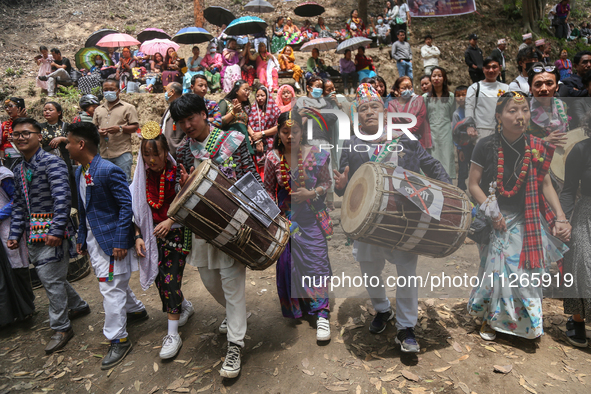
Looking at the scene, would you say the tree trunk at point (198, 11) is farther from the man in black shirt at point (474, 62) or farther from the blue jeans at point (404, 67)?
the man in black shirt at point (474, 62)

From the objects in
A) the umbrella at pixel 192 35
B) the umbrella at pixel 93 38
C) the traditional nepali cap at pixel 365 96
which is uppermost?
the umbrella at pixel 93 38

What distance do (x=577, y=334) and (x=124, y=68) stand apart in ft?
41.1

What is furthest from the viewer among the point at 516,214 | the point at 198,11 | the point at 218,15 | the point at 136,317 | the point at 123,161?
the point at 198,11

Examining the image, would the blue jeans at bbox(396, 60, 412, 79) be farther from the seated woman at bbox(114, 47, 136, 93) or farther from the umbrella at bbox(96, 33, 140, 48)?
the umbrella at bbox(96, 33, 140, 48)

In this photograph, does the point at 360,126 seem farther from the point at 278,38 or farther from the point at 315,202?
the point at 278,38

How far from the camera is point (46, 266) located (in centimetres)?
358

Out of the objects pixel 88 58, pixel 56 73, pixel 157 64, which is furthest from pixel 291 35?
pixel 56 73

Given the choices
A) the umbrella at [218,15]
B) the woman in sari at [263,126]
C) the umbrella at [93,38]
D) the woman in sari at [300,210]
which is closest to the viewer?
the woman in sari at [300,210]

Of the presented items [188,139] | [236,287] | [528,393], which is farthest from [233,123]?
[528,393]

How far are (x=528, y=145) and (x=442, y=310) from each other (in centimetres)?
175

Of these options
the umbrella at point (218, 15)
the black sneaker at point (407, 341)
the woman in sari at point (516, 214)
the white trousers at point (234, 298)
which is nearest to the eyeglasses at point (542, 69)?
the woman in sari at point (516, 214)

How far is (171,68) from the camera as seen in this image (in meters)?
11.0

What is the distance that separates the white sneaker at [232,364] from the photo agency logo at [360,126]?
1.83m

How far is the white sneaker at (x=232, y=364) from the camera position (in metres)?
2.93
